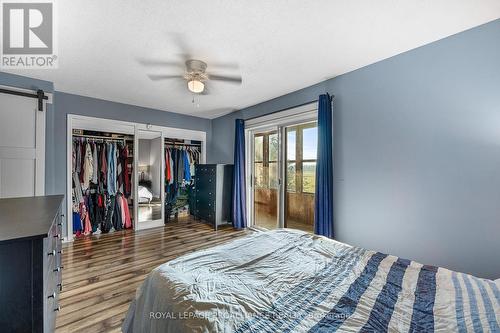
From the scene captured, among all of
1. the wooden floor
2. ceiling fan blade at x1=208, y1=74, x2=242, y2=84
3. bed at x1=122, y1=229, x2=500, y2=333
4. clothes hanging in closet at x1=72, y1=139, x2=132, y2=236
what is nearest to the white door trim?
clothes hanging in closet at x1=72, y1=139, x2=132, y2=236

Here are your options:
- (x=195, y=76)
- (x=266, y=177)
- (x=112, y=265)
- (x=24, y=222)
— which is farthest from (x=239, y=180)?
(x=24, y=222)

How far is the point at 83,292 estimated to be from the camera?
6.84 ft

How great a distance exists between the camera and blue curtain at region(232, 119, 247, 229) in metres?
4.15

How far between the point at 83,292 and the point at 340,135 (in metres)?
3.18

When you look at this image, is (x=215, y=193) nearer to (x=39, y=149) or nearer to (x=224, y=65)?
(x=224, y=65)

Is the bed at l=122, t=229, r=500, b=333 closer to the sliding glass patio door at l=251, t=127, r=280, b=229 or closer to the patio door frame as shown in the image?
the patio door frame

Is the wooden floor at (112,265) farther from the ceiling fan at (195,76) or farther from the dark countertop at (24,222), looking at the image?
the ceiling fan at (195,76)

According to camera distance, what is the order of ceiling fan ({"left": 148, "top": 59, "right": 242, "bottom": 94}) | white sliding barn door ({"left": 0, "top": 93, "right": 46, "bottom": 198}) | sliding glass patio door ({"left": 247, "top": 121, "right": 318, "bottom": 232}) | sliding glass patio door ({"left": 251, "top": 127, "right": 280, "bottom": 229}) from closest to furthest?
ceiling fan ({"left": 148, "top": 59, "right": 242, "bottom": 94}) < white sliding barn door ({"left": 0, "top": 93, "right": 46, "bottom": 198}) < sliding glass patio door ({"left": 247, "top": 121, "right": 318, "bottom": 232}) < sliding glass patio door ({"left": 251, "top": 127, "right": 280, "bottom": 229})

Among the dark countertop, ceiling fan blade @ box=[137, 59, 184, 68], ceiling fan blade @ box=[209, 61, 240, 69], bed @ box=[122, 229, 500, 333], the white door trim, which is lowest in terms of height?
bed @ box=[122, 229, 500, 333]

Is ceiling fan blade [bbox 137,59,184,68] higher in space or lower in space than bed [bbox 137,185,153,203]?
higher

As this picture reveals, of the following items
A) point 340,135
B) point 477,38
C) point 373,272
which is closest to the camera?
point 373,272

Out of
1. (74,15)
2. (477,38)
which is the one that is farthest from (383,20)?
(74,15)

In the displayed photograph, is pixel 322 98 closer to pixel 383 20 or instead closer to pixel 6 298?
pixel 383 20

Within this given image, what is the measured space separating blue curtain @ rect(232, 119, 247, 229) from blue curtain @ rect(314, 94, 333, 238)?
5.49ft
